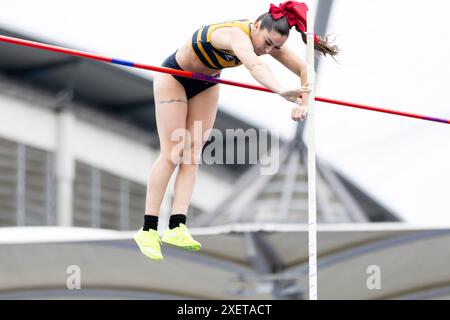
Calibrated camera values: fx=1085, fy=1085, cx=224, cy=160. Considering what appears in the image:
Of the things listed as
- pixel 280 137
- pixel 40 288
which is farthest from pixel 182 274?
pixel 280 137

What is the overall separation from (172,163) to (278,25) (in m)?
1.27

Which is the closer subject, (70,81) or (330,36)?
(330,36)

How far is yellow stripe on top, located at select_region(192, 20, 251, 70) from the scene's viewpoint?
24.1 ft

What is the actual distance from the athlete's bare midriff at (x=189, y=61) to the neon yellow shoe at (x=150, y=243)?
1.19 metres

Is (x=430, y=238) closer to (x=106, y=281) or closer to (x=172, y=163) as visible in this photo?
(x=106, y=281)

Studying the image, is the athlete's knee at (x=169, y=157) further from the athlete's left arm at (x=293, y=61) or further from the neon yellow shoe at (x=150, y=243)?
the athlete's left arm at (x=293, y=61)

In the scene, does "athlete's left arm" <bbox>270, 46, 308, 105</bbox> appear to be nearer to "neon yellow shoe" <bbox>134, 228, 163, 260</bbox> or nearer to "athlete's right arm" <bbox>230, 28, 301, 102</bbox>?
"athlete's right arm" <bbox>230, 28, 301, 102</bbox>

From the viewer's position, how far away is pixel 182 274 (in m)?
13.4

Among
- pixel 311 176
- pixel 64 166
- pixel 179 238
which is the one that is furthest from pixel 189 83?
pixel 64 166

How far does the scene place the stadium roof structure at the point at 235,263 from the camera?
12.6 m

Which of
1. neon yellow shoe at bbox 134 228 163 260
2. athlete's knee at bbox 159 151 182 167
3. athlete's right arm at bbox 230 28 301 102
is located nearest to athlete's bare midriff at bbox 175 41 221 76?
athlete's right arm at bbox 230 28 301 102

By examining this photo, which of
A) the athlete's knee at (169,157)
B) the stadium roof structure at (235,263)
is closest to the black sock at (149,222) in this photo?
the athlete's knee at (169,157)

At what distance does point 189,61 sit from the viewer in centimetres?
759

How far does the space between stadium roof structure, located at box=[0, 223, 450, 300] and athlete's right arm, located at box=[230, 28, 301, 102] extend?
5646mm
